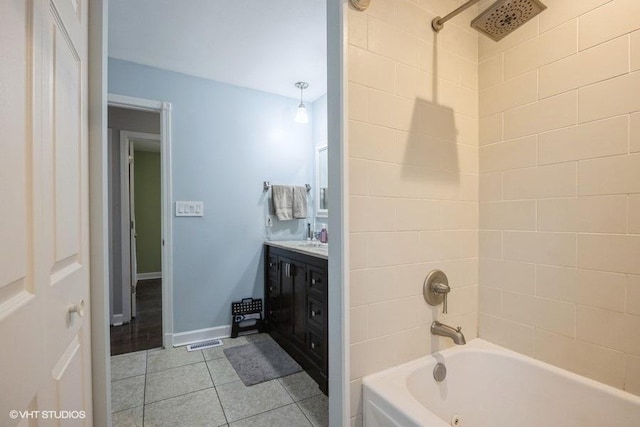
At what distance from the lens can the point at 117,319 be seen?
303cm

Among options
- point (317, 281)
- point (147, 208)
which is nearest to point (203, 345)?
point (317, 281)

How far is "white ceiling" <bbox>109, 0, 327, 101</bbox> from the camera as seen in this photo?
6.01 feet

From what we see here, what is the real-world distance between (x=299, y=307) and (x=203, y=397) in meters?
0.85

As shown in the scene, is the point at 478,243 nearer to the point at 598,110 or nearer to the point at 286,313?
the point at 598,110

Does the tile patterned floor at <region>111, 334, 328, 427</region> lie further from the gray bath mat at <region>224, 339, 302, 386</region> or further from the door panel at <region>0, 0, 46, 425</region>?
the door panel at <region>0, 0, 46, 425</region>

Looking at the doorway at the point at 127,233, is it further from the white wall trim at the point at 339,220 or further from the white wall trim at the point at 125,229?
→ the white wall trim at the point at 339,220

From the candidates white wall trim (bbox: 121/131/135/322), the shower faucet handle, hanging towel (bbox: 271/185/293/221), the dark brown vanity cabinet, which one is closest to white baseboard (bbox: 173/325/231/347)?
the dark brown vanity cabinet

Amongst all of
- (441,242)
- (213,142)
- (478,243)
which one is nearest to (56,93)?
(441,242)

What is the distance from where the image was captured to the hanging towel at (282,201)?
9.79 feet

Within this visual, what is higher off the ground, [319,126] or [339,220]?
[319,126]

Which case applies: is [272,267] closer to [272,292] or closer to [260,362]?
[272,292]

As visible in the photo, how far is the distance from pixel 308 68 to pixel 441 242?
1988mm

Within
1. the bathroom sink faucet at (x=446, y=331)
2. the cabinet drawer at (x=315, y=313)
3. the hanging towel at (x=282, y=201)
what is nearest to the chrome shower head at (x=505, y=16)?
the bathroom sink faucet at (x=446, y=331)

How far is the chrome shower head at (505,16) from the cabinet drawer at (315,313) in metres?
1.71
